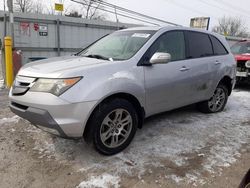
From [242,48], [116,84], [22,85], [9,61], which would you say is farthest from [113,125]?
[242,48]

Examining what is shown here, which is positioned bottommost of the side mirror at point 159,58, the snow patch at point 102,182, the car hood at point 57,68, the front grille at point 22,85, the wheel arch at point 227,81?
the snow patch at point 102,182

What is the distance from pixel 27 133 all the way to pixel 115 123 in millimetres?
1606

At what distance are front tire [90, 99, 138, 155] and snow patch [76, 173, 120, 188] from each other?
425 mm

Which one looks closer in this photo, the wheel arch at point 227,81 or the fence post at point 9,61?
the wheel arch at point 227,81

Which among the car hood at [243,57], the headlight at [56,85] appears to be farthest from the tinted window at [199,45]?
the car hood at [243,57]

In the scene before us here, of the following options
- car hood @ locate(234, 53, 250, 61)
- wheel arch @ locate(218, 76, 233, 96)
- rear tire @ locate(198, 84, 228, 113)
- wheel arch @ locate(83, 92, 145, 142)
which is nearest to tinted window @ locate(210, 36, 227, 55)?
wheel arch @ locate(218, 76, 233, 96)

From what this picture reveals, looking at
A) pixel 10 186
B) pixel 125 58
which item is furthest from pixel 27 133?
pixel 125 58

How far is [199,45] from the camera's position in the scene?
4449 mm

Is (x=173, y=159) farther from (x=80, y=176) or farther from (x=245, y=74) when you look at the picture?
(x=245, y=74)

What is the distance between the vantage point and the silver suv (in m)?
2.71

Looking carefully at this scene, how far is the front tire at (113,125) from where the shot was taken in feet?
9.55

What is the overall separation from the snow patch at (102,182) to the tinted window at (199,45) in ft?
8.20

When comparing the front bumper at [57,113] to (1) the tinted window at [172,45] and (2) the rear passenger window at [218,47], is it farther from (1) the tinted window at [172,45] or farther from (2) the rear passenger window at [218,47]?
(2) the rear passenger window at [218,47]

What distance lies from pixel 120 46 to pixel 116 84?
1.00m
